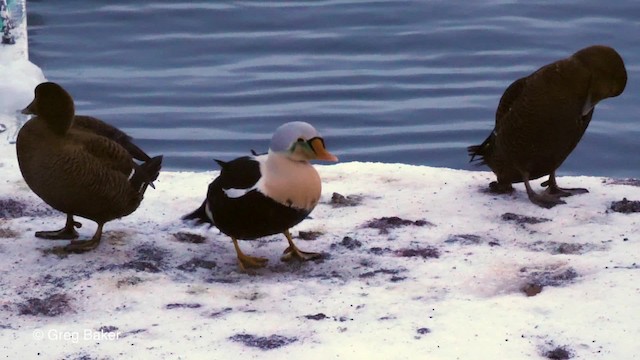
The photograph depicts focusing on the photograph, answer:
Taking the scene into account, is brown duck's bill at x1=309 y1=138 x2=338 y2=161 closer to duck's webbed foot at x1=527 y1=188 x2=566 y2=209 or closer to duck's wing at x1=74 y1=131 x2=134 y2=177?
duck's wing at x1=74 y1=131 x2=134 y2=177

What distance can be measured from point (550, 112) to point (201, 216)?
179 centimetres

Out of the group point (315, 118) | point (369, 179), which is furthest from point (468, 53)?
point (369, 179)

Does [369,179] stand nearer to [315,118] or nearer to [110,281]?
[110,281]

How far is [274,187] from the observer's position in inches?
209

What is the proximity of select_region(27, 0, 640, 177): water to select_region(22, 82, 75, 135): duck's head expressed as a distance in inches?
169

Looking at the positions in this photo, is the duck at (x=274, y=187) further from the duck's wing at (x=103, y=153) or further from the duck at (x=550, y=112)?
the duck at (x=550, y=112)

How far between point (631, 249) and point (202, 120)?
5.93 metres

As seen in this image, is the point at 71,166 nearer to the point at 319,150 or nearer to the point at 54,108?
the point at 54,108

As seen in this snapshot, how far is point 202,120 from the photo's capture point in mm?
10844

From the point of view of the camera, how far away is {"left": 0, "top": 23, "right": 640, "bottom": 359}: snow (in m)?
4.44

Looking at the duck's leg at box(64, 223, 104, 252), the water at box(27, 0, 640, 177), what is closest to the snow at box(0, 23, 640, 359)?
the duck's leg at box(64, 223, 104, 252)

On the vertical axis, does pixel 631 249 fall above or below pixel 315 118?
above

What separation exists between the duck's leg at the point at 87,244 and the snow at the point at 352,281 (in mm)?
34

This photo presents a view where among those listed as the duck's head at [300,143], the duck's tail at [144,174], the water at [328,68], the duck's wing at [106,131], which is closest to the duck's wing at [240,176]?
the duck's head at [300,143]
